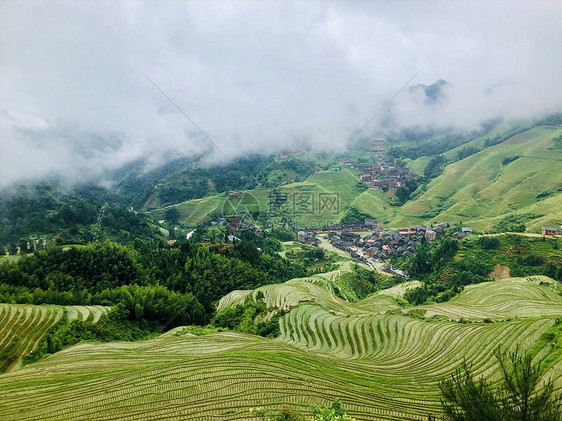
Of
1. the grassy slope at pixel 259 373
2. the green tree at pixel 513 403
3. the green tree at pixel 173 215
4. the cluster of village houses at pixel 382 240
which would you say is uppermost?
the green tree at pixel 173 215

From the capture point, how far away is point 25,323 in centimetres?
1992

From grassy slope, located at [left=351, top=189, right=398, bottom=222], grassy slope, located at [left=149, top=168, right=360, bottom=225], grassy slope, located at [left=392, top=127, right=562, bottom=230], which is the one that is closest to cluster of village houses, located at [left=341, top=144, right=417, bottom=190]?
grassy slope, located at [left=149, top=168, right=360, bottom=225]

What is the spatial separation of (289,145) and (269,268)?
136621mm

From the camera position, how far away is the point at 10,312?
68.0 feet

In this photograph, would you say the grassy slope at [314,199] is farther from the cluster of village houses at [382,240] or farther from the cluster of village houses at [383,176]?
the cluster of village houses at [382,240]

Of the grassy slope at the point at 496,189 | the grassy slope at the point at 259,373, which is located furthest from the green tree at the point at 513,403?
the grassy slope at the point at 496,189

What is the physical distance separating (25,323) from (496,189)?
3657 inches

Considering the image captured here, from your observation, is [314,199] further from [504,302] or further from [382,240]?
[504,302]

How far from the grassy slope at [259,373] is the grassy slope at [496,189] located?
4821cm

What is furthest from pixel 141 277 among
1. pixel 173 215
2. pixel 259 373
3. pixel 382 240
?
pixel 173 215

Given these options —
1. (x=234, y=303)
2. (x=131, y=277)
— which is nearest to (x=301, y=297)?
(x=234, y=303)

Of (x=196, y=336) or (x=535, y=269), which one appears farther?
(x=535, y=269)

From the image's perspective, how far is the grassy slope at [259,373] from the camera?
9971mm

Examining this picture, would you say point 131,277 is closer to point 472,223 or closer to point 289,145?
point 472,223
